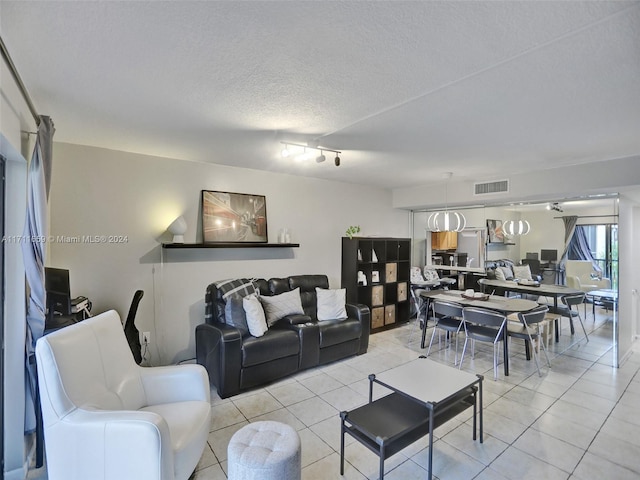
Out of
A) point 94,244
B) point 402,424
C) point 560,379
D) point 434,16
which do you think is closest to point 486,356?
Answer: point 560,379

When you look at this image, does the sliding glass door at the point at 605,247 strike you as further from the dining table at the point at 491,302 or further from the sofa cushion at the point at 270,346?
the sofa cushion at the point at 270,346

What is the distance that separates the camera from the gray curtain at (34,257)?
1.99 metres

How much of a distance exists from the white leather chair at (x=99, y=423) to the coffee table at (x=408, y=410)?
97cm

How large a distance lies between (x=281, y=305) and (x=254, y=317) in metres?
0.51

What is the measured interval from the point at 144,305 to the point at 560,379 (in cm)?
469

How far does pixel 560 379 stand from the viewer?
11.4ft

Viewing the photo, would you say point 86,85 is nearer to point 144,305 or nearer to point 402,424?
point 144,305

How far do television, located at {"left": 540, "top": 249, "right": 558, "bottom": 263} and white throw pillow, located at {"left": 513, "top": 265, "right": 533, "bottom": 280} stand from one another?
249mm

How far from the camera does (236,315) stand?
3.38 meters

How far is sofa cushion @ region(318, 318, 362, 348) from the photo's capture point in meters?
3.72

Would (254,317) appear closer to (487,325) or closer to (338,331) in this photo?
(338,331)

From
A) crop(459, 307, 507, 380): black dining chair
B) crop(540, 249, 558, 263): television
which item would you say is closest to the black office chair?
crop(459, 307, 507, 380): black dining chair

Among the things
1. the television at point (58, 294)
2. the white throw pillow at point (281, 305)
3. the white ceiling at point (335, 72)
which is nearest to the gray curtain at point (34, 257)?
the television at point (58, 294)

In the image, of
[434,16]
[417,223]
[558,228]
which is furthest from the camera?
→ [417,223]
